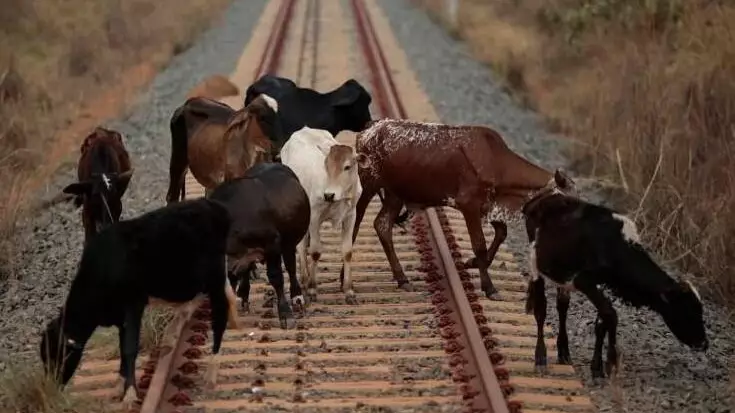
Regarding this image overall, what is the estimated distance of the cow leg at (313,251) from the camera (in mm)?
9961

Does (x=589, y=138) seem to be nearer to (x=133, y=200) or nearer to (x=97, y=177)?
(x=133, y=200)

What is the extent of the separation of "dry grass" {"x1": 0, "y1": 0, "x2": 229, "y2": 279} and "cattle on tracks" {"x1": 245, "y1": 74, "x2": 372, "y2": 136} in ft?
8.79

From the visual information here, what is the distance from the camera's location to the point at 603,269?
8.12 meters

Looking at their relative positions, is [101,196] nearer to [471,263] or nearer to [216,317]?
[216,317]

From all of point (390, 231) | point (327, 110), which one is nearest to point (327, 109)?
point (327, 110)

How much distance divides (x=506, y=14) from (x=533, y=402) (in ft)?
83.1

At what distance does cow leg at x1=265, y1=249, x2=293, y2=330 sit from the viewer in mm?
9086

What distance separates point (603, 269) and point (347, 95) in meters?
4.01

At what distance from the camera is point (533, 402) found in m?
7.89

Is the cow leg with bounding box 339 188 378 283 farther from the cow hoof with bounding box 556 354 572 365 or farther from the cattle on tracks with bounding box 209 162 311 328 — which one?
the cow hoof with bounding box 556 354 572 365

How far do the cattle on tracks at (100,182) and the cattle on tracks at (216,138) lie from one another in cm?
84

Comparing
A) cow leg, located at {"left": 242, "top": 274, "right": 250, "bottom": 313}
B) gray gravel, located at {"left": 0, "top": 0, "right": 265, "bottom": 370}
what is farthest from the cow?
gray gravel, located at {"left": 0, "top": 0, "right": 265, "bottom": 370}

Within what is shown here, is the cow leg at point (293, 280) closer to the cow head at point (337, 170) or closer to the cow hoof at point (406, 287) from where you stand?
the cow head at point (337, 170)

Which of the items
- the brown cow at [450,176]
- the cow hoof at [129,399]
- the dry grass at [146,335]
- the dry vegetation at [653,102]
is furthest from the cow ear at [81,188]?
the dry vegetation at [653,102]
